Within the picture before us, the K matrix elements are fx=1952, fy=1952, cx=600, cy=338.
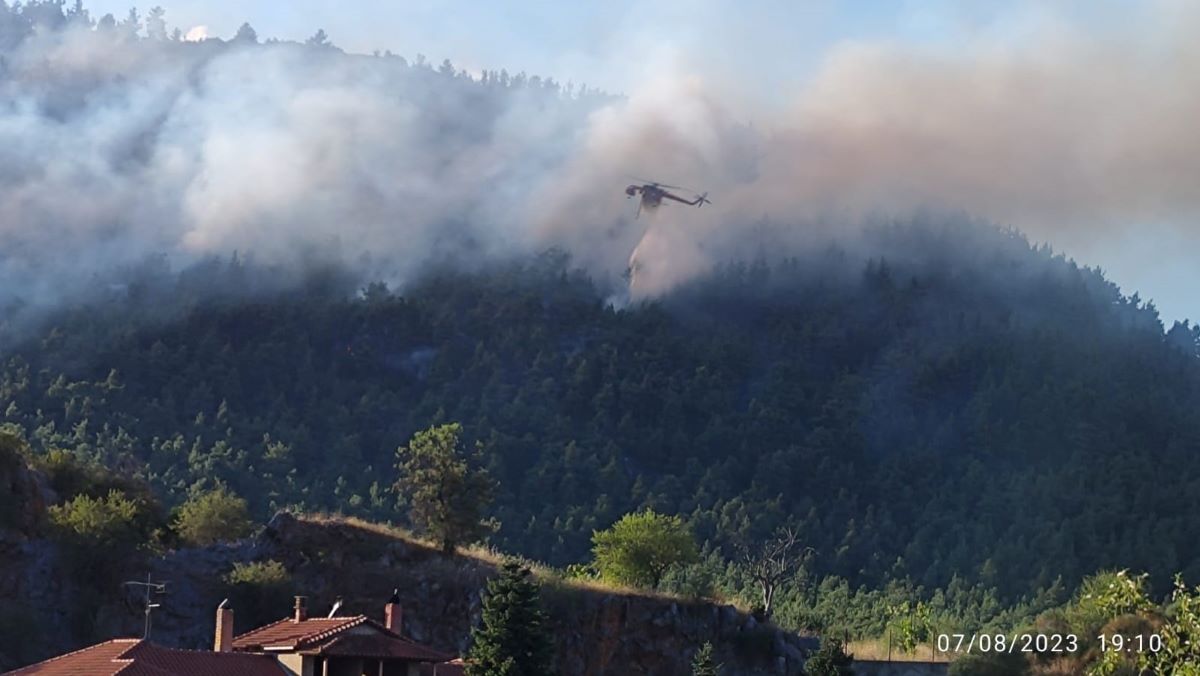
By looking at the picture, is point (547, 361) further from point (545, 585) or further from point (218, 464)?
point (545, 585)

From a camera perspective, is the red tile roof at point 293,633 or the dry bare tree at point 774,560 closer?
the red tile roof at point 293,633

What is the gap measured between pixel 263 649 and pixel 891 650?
3768 centimetres

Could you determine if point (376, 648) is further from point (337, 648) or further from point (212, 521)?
point (212, 521)

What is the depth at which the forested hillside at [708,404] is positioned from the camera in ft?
427

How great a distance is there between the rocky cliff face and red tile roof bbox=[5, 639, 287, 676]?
17.7 m

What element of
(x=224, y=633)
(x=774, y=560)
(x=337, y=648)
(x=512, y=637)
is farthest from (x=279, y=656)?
(x=774, y=560)

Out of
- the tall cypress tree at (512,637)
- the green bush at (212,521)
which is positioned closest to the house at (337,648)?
the tall cypress tree at (512,637)

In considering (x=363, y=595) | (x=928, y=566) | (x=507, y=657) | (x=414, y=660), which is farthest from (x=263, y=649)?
(x=928, y=566)

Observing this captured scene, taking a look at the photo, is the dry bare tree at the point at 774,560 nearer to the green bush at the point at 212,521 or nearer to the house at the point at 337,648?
the green bush at the point at 212,521

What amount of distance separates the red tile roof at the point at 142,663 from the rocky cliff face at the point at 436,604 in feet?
58.1

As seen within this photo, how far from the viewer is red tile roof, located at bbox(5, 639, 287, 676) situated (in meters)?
63.8

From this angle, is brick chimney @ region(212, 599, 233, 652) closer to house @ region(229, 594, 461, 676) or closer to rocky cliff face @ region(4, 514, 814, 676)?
house @ region(229, 594, 461, 676)

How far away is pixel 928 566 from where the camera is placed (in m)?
129

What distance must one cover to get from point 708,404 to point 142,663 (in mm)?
92946
